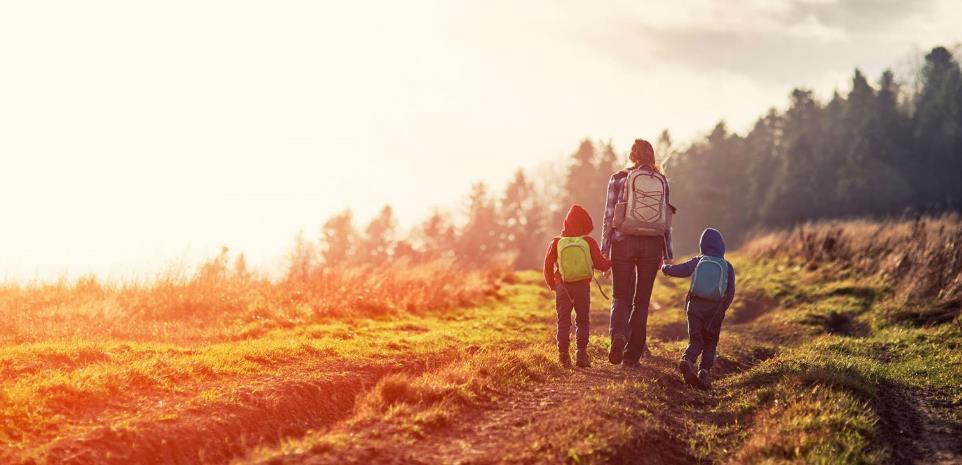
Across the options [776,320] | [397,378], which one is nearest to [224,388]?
[397,378]

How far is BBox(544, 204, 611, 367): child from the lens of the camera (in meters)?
7.81

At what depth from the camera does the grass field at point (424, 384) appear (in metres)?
4.93

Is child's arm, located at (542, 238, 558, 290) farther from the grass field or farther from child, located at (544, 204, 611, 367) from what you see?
the grass field

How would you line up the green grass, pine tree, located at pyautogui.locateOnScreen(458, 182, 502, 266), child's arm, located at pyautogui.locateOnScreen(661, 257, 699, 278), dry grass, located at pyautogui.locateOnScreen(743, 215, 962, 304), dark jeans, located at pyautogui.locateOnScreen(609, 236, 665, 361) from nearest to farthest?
the green grass
child's arm, located at pyautogui.locateOnScreen(661, 257, 699, 278)
dark jeans, located at pyautogui.locateOnScreen(609, 236, 665, 361)
dry grass, located at pyautogui.locateOnScreen(743, 215, 962, 304)
pine tree, located at pyautogui.locateOnScreen(458, 182, 502, 266)

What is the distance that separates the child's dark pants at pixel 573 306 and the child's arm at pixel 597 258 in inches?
10.3

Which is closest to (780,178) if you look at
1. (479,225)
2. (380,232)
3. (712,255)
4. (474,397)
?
(479,225)

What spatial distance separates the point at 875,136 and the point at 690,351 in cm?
5196

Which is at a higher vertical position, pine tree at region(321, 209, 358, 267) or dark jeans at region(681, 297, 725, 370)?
dark jeans at region(681, 297, 725, 370)

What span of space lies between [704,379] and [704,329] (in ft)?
1.85

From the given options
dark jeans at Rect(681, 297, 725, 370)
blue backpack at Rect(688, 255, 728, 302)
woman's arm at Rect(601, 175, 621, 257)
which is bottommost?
dark jeans at Rect(681, 297, 725, 370)

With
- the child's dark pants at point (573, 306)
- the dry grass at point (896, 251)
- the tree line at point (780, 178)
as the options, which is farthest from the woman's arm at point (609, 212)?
the tree line at point (780, 178)

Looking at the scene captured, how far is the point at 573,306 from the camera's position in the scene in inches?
318

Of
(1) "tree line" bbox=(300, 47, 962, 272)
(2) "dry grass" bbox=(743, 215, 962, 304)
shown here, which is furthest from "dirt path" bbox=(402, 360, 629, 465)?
(1) "tree line" bbox=(300, 47, 962, 272)

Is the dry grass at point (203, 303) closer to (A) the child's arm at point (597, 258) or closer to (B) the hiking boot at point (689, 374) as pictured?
(A) the child's arm at point (597, 258)
